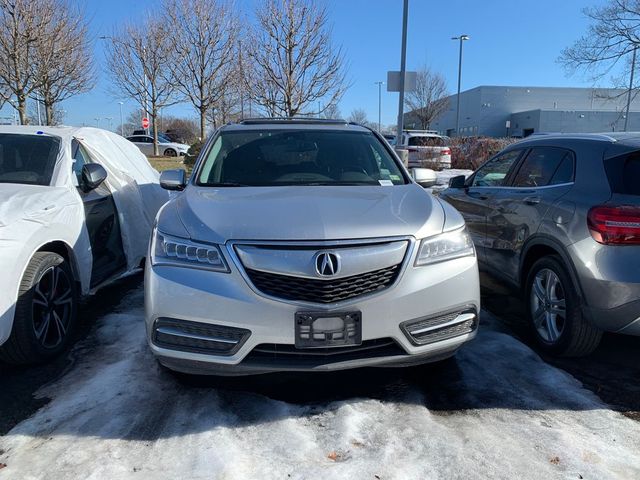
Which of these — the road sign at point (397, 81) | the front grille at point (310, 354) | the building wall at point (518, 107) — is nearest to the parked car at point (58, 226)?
the front grille at point (310, 354)

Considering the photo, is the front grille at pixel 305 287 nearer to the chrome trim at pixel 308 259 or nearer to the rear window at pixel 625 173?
the chrome trim at pixel 308 259

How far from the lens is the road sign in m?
13.1

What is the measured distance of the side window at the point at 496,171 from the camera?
523 cm

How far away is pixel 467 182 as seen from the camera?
19.6ft

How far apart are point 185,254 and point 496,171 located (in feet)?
12.3

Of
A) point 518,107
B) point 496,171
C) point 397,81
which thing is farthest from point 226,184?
point 518,107

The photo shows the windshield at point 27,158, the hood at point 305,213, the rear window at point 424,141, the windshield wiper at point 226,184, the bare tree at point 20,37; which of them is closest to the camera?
the hood at point 305,213

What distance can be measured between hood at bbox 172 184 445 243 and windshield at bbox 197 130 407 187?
341mm

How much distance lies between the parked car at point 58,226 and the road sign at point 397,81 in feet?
28.8

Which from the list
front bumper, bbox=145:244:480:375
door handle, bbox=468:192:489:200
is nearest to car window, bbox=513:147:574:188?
door handle, bbox=468:192:489:200

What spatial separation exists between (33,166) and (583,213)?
14.2 feet

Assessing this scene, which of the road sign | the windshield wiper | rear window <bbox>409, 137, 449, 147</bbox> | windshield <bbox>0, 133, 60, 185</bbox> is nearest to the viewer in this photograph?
the windshield wiper

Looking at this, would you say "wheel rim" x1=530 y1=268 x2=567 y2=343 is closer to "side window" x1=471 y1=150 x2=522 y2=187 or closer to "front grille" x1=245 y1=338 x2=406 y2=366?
"side window" x1=471 y1=150 x2=522 y2=187

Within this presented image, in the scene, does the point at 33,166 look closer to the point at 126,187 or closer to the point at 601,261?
the point at 126,187
